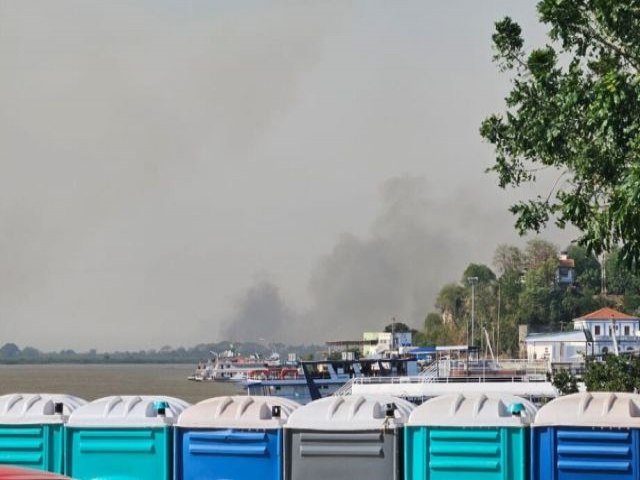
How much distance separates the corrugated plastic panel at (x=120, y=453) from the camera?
13273 mm

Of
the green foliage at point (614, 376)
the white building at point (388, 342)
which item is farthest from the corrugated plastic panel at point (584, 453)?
the white building at point (388, 342)

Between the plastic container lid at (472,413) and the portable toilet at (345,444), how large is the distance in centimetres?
29

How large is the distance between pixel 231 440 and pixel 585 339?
2966 inches

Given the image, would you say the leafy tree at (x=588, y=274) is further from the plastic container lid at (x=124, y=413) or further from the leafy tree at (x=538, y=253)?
the plastic container lid at (x=124, y=413)

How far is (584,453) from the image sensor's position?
1210 cm

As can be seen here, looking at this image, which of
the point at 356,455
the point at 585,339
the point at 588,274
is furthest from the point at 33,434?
the point at 588,274

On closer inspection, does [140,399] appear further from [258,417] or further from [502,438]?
[502,438]

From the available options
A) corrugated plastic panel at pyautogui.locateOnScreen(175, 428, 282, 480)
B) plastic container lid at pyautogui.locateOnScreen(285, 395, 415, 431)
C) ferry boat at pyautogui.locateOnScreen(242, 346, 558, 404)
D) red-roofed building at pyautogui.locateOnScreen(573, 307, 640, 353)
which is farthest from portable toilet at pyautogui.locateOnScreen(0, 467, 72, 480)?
red-roofed building at pyautogui.locateOnScreen(573, 307, 640, 353)

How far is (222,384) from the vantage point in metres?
141

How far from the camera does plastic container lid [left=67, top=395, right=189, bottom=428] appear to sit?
44.1 ft

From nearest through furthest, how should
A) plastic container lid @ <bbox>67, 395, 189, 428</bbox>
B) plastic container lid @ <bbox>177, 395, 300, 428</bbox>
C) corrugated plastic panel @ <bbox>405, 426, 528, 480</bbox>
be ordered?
corrugated plastic panel @ <bbox>405, 426, 528, 480</bbox> < plastic container lid @ <bbox>177, 395, 300, 428</bbox> < plastic container lid @ <bbox>67, 395, 189, 428</bbox>

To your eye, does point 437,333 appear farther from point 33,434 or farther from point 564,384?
point 33,434

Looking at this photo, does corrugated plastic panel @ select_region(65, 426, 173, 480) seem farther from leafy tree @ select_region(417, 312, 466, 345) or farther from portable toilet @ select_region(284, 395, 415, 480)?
leafy tree @ select_region(417, 312, 466, 345)

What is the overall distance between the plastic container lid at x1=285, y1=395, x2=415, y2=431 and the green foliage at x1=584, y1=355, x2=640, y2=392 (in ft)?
80.9
